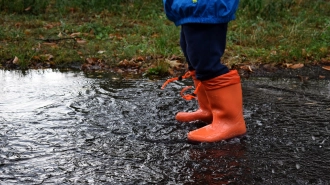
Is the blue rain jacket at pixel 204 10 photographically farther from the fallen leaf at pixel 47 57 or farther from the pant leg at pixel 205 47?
the fallen leaf at pixel 47 57

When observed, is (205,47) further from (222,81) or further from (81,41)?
(81,41)

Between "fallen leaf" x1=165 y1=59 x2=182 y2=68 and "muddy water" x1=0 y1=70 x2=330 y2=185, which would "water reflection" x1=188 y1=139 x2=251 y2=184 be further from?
"fallen leaf" x1=165 y1=59 x2=182 y2=68

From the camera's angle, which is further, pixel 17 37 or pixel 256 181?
pixel 17 37

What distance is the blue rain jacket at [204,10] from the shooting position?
8.27 feet

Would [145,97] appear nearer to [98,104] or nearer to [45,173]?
[98,104]

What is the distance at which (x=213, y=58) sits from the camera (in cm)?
261

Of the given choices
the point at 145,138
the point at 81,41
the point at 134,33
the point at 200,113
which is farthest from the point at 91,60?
the point at 145,138

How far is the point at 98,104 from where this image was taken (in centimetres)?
328

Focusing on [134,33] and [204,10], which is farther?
[134,33]

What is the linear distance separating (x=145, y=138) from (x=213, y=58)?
558 mm

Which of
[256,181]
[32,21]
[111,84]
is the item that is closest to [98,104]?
[111,84]

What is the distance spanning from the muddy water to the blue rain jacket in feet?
2.07

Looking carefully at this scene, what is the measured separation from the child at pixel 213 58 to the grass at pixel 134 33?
180 centimetres

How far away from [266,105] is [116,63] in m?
2.04
